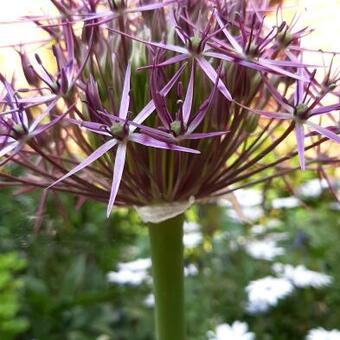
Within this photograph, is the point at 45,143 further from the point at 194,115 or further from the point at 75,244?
the point at 75,244

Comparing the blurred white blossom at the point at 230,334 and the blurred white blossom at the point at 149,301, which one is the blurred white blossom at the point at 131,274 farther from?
the blurred white blossom at the point at 230,334

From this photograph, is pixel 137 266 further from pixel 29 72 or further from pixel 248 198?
pixel 29 72

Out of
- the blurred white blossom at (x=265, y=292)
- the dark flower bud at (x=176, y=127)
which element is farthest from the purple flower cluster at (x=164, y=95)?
the blurred white blossom at (x=265, y=292)

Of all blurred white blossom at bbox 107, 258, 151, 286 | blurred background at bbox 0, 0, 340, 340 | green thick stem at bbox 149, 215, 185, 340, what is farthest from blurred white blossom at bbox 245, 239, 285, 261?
green thick stem at bbox 149, 215, 185, 340

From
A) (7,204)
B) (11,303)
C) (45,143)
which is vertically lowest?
(11,303)

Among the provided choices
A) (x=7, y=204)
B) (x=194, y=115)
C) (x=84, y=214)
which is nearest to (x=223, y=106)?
(x=194, y=115)
